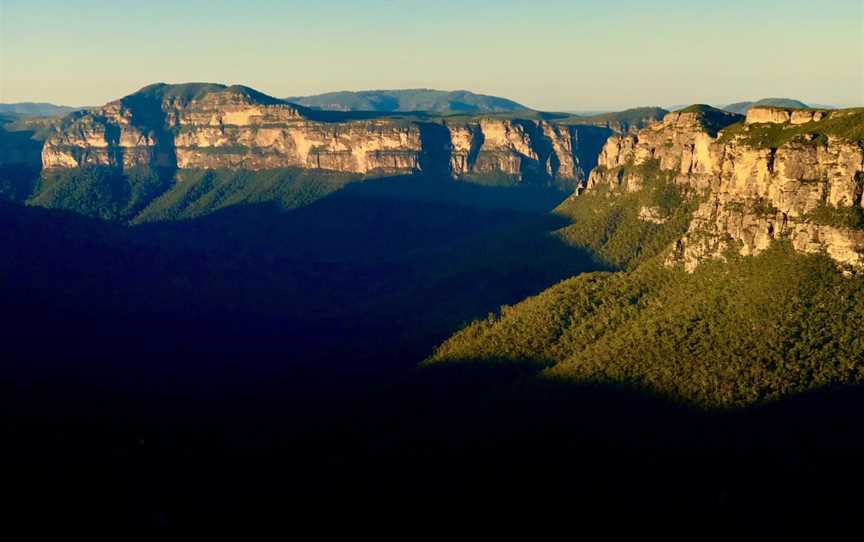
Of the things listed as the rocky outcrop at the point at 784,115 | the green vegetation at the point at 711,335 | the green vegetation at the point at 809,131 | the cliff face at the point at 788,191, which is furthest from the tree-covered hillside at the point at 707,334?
the rocky outcrop at the point at 784,115

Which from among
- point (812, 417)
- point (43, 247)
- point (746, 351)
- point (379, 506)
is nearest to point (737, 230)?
point (746, 351)

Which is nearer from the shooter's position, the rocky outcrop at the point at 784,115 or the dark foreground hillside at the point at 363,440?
the dark foreground hillside at the point at 363,440

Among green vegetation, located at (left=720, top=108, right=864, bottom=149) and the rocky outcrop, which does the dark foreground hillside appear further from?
the rocky outcrop

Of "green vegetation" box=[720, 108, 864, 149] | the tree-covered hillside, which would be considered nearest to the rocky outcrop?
"green vegetation" box=[720, 108, 864, 149]

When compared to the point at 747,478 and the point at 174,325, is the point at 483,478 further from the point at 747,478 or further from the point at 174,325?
the point at 174,325

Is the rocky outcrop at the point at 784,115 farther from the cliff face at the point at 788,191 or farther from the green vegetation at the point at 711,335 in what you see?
the green vegetation at the point at 711,335

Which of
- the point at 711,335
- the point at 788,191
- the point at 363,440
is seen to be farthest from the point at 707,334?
the point at 363,440

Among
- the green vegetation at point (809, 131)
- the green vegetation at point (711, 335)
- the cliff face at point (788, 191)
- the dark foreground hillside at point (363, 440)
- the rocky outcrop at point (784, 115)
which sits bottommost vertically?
the dark foreground hillside at point (363, 440)
